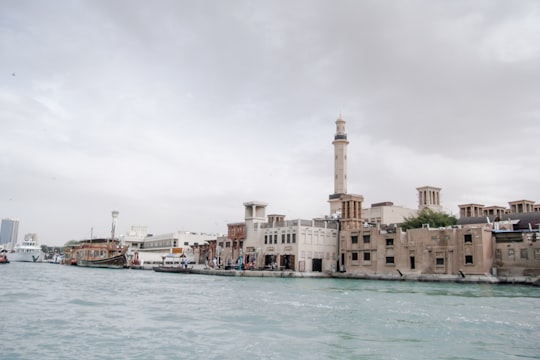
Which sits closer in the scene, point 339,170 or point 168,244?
point 339,170

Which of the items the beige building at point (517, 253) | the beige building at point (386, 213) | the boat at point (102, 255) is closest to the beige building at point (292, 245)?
the beige building at point (386, 213)

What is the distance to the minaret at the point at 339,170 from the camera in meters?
94.8

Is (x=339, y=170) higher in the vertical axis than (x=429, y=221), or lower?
higher

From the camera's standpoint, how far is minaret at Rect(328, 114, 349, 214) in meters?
94.8

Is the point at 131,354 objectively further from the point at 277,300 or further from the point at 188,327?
the point at 277,300

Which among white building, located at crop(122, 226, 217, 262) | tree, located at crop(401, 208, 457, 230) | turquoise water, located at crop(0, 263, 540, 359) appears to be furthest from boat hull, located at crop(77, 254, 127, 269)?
turquoise water, located at crop(0, 263, 540, 359)

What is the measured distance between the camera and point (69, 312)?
21.2 meters

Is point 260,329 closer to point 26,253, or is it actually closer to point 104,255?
point 104,255

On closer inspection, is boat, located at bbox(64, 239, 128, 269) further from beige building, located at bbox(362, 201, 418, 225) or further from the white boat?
beige building, located at bbox(362, 201, 418, 225)

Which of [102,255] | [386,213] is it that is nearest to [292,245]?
[386,213]

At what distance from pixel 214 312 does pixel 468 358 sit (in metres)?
12.1

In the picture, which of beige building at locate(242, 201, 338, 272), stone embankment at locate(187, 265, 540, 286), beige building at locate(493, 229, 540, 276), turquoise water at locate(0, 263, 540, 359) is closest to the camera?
turquoise water at locate(0, 263, 540, 359)

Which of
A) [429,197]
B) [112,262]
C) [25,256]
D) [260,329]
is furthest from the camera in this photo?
[25,256]

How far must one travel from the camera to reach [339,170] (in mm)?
95125
